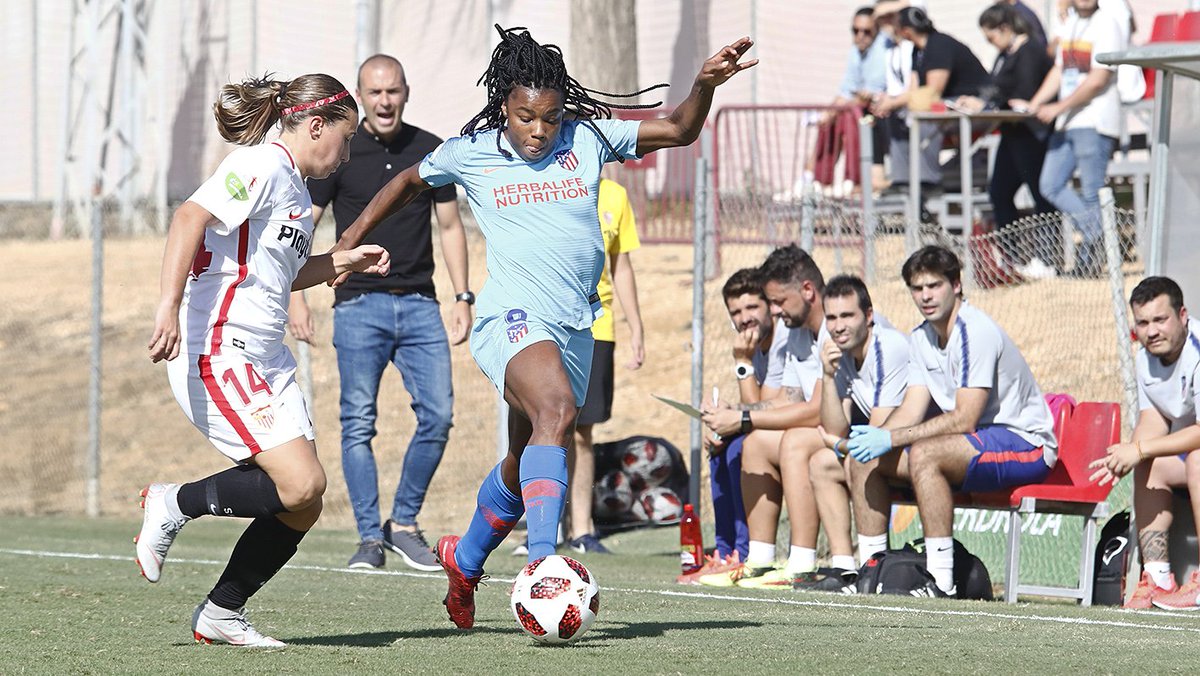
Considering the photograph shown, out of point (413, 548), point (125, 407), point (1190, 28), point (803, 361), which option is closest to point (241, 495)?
point (413, 548)

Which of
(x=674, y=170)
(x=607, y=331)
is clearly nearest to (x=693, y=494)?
(x=607, y=331)

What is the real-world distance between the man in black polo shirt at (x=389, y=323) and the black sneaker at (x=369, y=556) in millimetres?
14

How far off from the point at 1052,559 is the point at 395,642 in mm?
4437

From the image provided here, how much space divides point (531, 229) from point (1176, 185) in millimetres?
4162

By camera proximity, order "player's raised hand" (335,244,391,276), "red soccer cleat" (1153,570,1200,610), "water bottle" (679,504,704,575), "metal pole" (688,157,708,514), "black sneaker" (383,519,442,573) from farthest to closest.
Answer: "metal pole" (688,157,708,514) < "black sneaker" (383,519,442,573) < "water bottle" (679,504,704,575) < "red soccer cleat" (1153,570,1200,610) < "player's raised hand" (335,244,391,276)

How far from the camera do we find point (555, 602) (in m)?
5.54

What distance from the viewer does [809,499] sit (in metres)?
8.91

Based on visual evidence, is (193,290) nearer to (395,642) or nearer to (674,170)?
(395,642)

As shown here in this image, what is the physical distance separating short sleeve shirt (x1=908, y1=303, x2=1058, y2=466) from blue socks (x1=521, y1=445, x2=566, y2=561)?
315 centimetres

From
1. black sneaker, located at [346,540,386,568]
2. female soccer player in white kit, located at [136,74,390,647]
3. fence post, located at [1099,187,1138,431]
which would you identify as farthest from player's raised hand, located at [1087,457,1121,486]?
female soccer player in white kit, located at [136,74,390,647]

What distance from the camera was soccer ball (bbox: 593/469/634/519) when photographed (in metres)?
11.3

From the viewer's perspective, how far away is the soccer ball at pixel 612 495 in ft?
37.0

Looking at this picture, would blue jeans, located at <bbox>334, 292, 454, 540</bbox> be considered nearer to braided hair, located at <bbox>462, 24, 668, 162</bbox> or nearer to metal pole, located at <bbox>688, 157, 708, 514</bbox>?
metal pole, located at <bbox>688, 157, 708, 514</bbox>

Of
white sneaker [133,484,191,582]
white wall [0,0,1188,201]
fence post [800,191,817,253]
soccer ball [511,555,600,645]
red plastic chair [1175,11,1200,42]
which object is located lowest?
soccer ball [511,555,600,645]
